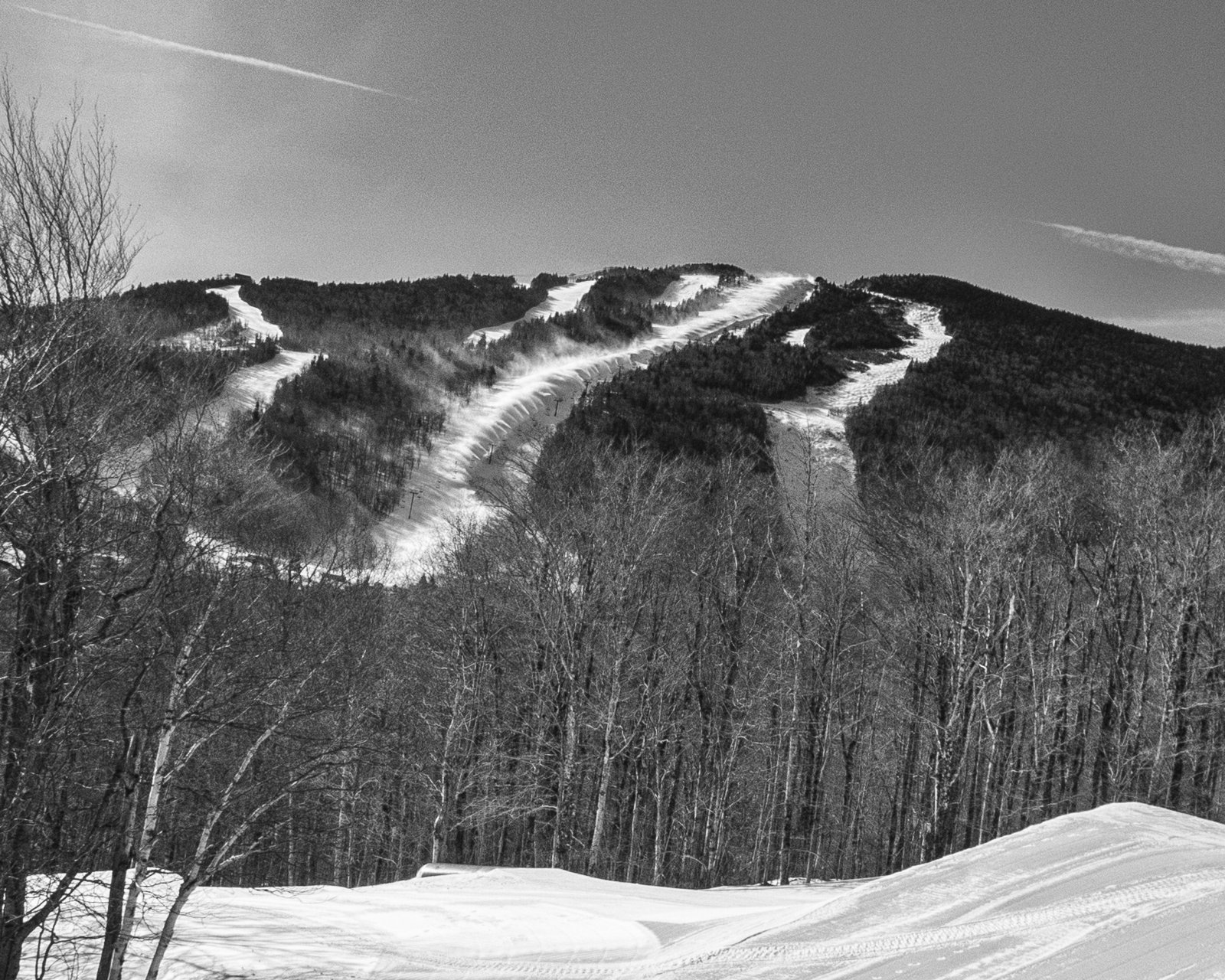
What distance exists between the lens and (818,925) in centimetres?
735

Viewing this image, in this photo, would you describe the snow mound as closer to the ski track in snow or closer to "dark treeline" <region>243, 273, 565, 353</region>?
the ski track in snow

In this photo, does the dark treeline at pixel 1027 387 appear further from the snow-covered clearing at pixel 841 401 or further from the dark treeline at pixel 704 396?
the dark treeline at pixel 704 396

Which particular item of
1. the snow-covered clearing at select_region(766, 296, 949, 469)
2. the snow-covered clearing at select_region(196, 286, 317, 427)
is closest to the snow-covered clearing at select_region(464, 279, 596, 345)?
the snow-covered clearing at select_region(196, 286, 317, 427)

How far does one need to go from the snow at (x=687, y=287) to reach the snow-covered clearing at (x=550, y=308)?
955 cm

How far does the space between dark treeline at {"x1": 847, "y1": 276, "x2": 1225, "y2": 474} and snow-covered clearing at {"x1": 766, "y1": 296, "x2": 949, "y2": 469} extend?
1.24 m

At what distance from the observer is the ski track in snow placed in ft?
168

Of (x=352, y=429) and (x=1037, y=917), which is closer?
(x=1037, y=917)

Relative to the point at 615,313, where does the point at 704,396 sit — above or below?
below

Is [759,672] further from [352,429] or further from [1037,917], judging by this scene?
[352,429]

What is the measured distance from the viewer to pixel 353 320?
87062mm

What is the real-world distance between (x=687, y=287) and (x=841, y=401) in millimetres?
47546

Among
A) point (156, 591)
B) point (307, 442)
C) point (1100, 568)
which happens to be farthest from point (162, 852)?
point (307, 442)

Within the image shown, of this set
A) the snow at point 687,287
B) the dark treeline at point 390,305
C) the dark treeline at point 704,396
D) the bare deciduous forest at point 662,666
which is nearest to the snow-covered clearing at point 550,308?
the dark treeline at point 390,305

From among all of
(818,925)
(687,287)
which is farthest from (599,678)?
(687,287)
